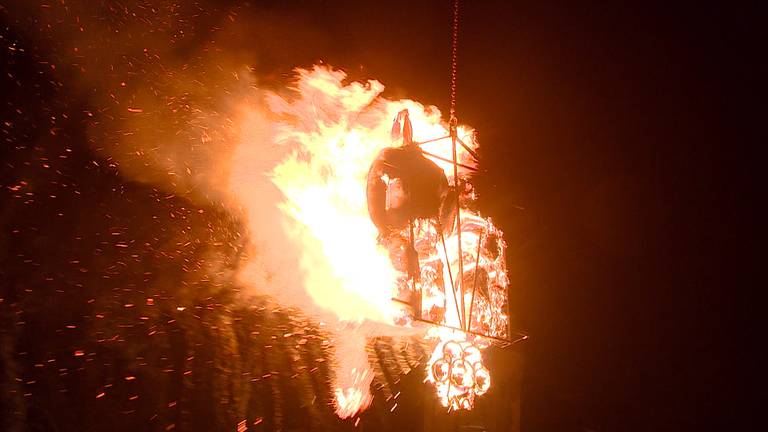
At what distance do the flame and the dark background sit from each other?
4.83 ft

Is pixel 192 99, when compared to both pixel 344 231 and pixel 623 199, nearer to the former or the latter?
pixel 344 231

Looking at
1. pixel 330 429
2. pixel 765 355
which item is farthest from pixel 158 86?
pixel 765 355

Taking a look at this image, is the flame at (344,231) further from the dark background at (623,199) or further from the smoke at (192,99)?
the dark background at (623,199)

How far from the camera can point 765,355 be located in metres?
4.11

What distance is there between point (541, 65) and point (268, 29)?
269cm

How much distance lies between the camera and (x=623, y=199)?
182 inches

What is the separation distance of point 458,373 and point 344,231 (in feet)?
3.39

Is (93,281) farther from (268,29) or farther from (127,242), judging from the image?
(268,29)

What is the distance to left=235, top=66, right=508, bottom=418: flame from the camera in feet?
8.19

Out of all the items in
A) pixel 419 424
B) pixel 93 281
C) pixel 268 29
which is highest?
pixel 268 29

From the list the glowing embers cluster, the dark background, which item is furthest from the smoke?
the dark background

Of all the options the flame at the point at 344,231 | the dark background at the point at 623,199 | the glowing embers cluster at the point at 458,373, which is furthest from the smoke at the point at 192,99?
the dark background at the point at 623,199

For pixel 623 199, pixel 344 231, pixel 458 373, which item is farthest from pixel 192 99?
pixel 623 199

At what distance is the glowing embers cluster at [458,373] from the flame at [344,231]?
0.02m
